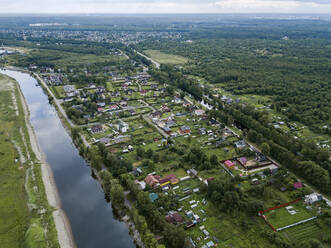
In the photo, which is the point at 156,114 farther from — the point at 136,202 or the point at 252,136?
the point at 136,202

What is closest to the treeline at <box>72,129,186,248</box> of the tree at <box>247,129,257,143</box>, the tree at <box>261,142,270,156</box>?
the tree at <box>261,142,270,156</box>

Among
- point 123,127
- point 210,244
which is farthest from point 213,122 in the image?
point 210,244

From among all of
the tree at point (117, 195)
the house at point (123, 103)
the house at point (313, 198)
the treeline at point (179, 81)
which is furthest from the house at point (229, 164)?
the treeline at point (179, 81)

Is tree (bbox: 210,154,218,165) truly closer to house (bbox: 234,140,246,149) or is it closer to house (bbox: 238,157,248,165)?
house (bbox: 238,157,248,165)

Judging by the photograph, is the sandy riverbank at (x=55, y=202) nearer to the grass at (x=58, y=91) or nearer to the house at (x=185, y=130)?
the house at (x=185, y=130)

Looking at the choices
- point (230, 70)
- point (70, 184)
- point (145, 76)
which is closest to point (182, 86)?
point (145, 76)

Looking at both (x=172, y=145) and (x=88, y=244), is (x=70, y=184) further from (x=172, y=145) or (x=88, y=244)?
(x=172, y=145)
